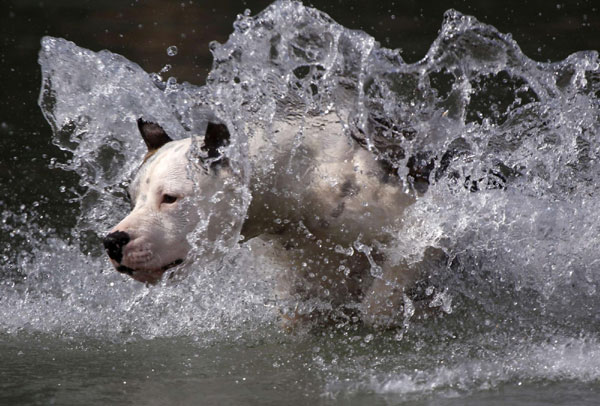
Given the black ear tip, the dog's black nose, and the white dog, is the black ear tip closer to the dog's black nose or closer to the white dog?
the white dog

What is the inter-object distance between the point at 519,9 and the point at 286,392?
14.6 ft

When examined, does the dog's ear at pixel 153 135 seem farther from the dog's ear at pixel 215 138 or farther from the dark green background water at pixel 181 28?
the dark green background water at pixel 181 28

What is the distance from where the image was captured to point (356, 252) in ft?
8.71

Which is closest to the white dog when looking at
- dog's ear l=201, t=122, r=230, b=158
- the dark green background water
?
dog's ear l=201, t=122, r=230, b=158

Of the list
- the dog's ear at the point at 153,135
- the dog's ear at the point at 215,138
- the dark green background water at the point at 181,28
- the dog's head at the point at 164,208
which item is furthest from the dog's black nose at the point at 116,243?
the dark green background water at the point at 181,28

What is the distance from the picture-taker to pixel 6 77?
5547 millimetres

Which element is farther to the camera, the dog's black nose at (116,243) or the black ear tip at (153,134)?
the black ear tip at (153,134)

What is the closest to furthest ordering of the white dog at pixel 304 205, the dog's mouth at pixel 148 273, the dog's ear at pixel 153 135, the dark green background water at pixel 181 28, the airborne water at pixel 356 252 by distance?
1. the airborne water at pixel 356 252
2. the dog's mouth at pixel 148 273
3. the white dog at pixel 304 205
4. the dog's ear at pixel 153 135
5. the dark green background water at pixel 181 28

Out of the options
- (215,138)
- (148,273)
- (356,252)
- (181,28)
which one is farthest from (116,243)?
(181,28)

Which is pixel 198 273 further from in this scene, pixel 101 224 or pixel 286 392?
pixel 286 392

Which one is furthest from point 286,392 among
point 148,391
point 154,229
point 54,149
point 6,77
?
point 6,77

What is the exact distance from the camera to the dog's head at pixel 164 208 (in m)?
2.22

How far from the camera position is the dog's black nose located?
2191mm

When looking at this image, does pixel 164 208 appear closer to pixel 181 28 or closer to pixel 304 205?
pixel 304 205
